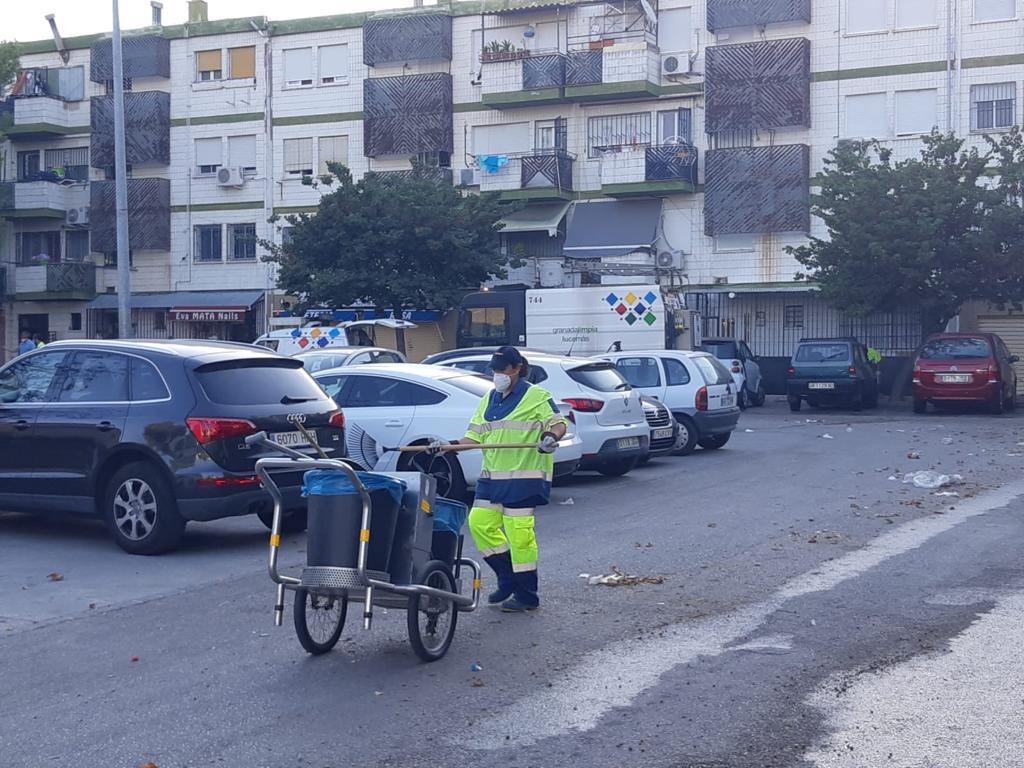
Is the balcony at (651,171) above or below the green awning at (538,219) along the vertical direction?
above

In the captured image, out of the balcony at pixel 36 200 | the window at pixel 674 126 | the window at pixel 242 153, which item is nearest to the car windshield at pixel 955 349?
the window at pixel 674 126

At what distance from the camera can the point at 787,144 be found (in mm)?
38531

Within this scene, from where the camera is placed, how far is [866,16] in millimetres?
37875

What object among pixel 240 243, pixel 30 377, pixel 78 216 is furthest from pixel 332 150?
pixel 30 377

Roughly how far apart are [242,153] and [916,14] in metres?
21.8

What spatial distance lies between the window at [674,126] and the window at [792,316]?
575 centimetres

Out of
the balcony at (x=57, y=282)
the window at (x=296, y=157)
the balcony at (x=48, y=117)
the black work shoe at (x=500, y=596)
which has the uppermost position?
the balcony at (x=48, y=117)

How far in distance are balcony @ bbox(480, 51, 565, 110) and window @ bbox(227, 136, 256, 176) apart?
8.49 metres

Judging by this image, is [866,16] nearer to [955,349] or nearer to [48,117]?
[955,349]

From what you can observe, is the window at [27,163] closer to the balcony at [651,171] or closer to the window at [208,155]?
the window at [208,155]


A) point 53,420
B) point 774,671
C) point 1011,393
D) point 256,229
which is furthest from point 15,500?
point 256,229

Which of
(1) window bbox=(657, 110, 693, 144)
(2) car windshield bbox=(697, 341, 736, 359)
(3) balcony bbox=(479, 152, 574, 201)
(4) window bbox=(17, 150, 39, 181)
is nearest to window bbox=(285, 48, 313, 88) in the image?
(3) balcony bbox=(479, 152, 574, 201)

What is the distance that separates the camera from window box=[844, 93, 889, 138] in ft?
124

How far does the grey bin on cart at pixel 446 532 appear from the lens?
7.61 m
